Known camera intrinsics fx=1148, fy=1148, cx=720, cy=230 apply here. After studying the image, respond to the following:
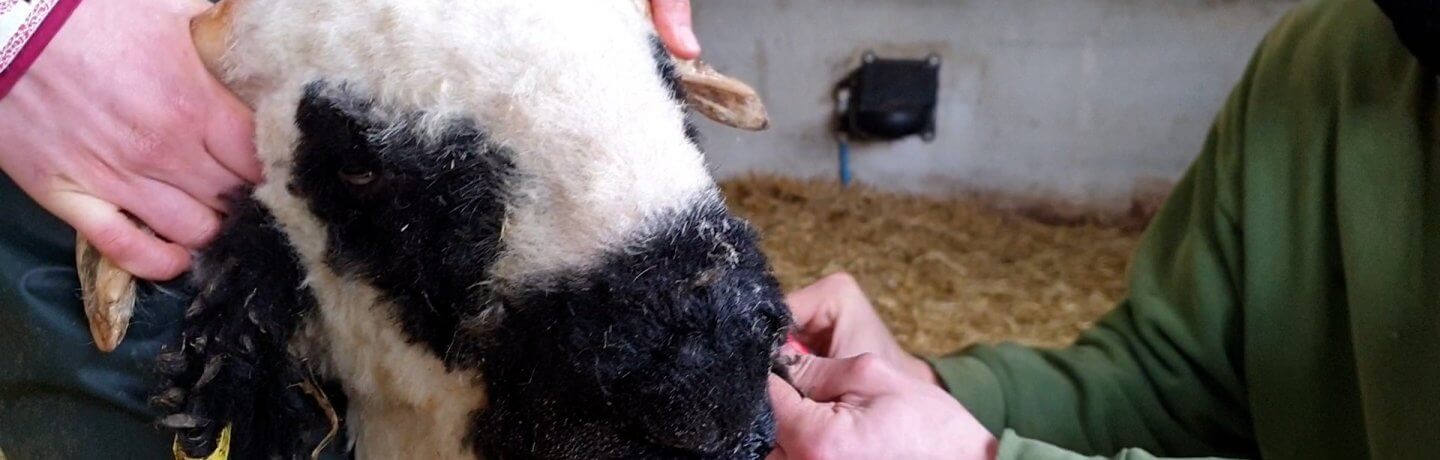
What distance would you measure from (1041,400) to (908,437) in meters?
0.32

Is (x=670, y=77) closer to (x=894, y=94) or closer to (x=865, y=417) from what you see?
(x=865, y=417)

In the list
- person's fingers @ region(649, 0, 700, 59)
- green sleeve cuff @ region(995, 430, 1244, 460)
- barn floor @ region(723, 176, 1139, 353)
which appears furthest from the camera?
barn floor @ region(723, 176, 1139, 353)

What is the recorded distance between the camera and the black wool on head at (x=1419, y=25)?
65 centimetres

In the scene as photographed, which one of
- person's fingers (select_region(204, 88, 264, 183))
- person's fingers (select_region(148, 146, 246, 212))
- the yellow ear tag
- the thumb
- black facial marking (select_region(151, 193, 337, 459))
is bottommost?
the thumb

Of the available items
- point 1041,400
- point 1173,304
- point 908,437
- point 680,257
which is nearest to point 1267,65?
point 1173,304

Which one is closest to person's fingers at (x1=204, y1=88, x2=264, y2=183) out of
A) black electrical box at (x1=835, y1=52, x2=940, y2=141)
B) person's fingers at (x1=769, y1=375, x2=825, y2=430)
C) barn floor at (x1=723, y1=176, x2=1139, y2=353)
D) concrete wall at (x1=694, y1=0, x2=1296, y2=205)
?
person's fingers at (x1=769, y1=375, x2=825, y2=430)

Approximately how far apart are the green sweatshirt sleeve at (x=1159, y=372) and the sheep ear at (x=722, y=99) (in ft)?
1.35

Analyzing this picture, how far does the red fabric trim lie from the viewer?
1.54 ft

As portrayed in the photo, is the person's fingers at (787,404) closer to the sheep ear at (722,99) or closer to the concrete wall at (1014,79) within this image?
the sheep ear at (722,99)

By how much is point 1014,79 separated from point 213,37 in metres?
1.99

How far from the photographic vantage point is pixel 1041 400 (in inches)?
37.1

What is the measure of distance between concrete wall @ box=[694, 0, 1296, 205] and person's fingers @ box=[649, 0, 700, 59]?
65.4 inches

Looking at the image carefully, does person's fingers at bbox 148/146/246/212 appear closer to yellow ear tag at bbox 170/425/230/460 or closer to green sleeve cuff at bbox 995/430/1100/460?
yellow ear tag at bbox 170/425/230/460

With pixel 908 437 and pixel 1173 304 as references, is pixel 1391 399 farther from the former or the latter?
pixel 908 437
